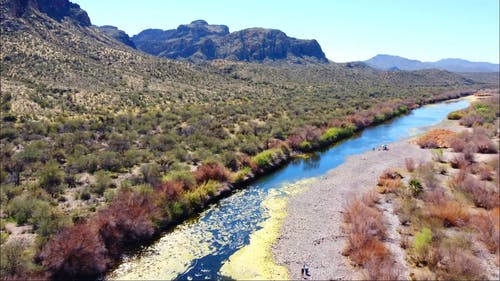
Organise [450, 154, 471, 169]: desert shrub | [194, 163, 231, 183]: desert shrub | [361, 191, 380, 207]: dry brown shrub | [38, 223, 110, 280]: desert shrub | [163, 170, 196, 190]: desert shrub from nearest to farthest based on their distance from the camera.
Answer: [38, 223, 110, 280]: desert shrub < [361, 191, 380, 207]: dry brown shrub < [163, 170, 196, 190]: desert shrub < [194, 163, 231, 183]: desert shrub < [450, 154, 471, 169]: desert shrub

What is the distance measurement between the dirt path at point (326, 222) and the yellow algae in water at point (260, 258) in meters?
0.47

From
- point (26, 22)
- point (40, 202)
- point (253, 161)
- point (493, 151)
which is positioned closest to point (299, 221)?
point (253, 161)

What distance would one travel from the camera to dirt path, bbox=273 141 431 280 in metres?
20.7

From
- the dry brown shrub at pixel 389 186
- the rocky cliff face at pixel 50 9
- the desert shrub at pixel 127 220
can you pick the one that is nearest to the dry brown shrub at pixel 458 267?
the dry brown shrub at pixel 389 186

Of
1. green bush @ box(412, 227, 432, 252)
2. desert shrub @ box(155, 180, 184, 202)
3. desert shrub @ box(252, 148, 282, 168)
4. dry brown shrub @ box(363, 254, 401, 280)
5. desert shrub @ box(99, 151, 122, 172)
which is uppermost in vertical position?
desert shrub @ box(99, 151, 122, 172)

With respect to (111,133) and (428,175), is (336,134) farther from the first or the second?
(111,133)

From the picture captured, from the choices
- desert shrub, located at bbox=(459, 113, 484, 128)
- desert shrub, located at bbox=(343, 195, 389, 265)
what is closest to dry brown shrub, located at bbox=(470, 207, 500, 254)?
desert shrub, located at bbox=(343, 195, 389, 265)

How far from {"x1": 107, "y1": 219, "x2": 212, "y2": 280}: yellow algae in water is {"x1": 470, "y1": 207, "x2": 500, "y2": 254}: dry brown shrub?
15.6 m

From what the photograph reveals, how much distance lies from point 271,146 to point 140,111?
2387cm

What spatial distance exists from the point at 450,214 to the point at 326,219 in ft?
25.3

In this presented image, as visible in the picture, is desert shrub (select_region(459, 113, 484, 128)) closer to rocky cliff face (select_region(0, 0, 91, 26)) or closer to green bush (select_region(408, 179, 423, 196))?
green bush (select_region(408, 179, 423, 196))

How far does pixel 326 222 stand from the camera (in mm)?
26297

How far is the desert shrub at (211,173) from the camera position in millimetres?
31995

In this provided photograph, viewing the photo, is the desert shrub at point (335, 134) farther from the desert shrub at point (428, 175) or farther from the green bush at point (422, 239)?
the green bush at point (422, 239)
